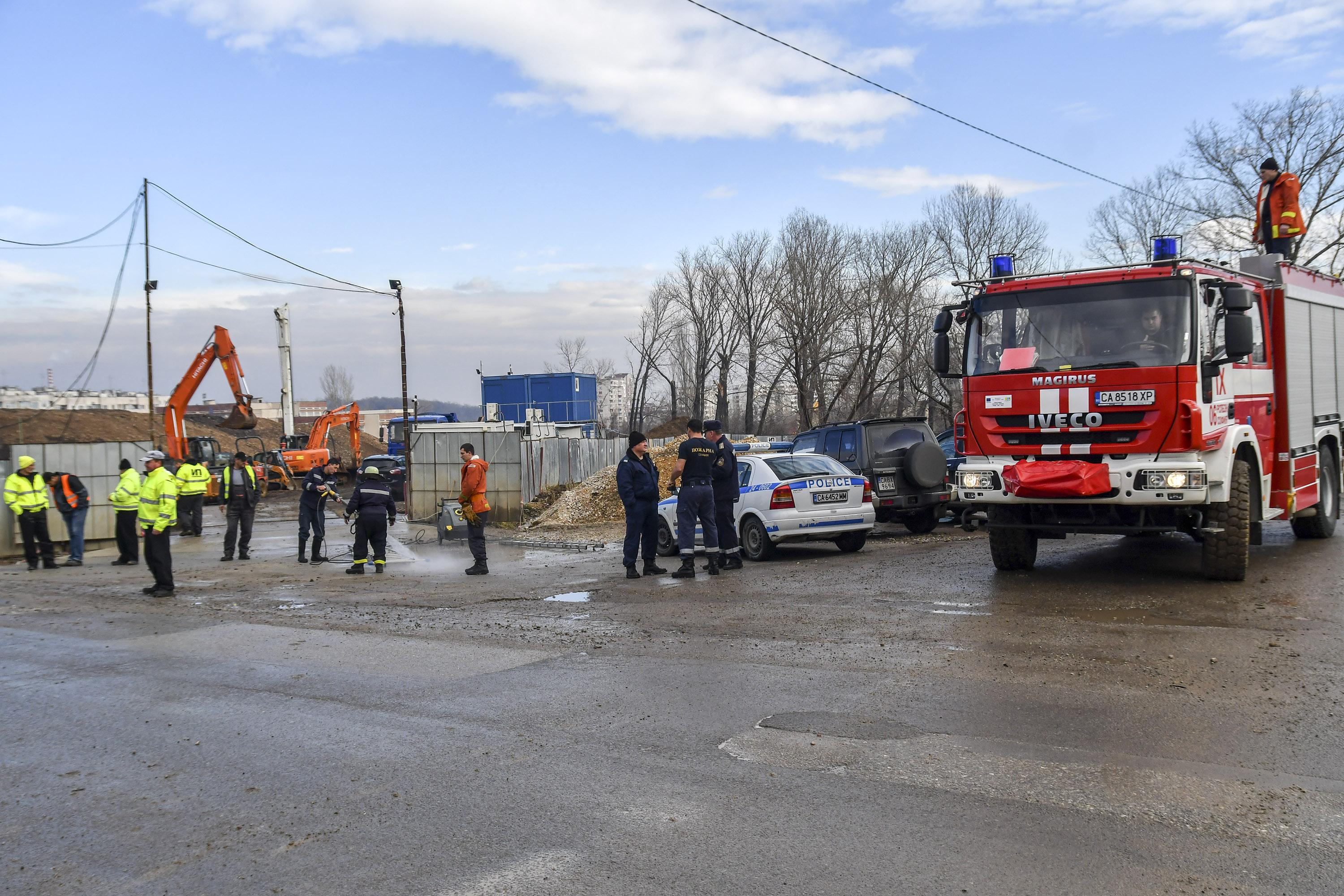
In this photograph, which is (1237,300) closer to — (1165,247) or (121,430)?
(1165,247)

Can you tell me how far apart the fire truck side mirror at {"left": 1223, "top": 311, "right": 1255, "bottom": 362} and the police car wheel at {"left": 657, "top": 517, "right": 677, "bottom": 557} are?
8458 mm

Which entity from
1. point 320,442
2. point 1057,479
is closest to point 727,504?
point 1057,479

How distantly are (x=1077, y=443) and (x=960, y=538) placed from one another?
20.1ft

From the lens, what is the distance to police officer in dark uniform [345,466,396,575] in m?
14.9

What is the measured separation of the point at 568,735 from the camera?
597 centimetres

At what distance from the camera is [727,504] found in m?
13.9

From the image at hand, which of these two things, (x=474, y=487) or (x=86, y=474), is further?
(x=86, y=474)

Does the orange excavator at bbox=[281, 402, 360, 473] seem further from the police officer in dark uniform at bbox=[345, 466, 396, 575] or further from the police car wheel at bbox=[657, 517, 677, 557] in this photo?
the police car wheel at bbox=[657, 517, 677, 557]

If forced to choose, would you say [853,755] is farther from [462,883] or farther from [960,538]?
[960,538]

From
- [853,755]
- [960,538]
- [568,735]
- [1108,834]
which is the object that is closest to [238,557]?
[960,538]

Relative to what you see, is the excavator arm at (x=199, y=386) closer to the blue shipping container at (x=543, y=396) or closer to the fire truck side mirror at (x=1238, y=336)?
the blue shipping container at (x=543, y=396)

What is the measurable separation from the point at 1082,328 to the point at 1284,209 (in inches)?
181

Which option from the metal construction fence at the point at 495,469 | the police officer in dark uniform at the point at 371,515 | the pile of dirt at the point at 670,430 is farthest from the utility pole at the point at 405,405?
the pile of dirt at the point at 670,430

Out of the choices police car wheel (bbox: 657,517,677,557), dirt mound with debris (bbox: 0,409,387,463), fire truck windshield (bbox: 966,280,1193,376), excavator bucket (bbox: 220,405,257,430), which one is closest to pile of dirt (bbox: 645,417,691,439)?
dirt mound with debris (bbox: 0,409,387,463)
